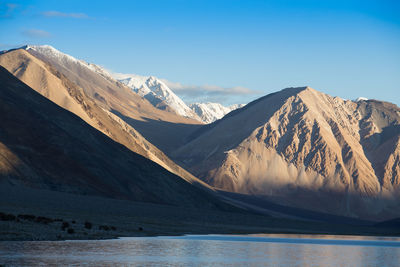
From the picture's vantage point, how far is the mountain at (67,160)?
353 ft

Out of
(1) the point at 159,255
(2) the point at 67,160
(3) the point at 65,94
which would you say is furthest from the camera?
(3) the point at 65,94

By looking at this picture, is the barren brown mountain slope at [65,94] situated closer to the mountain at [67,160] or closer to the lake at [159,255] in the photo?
the mountain at [67,160]

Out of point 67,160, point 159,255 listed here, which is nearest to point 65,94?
point 67,160

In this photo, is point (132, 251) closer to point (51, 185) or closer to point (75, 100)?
point (51, 185)

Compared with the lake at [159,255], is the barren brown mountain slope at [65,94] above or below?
above

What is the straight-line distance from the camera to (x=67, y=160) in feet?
393

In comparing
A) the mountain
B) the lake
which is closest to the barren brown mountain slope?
the mountain

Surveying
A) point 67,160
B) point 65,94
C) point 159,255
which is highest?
point 65,94

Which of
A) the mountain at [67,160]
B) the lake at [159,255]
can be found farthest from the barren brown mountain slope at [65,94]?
the lake at [159,255]

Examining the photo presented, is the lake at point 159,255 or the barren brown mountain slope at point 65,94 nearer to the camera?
the lake at point 159,255

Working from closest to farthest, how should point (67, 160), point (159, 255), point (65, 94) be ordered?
point (159, 255)
point (67, 160)
point (65, 94)

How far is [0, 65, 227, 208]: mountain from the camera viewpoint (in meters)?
108

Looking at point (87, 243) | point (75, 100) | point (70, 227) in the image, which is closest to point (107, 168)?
point (75, 100)

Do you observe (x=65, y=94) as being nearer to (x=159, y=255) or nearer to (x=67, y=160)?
(x=67, y=160)
